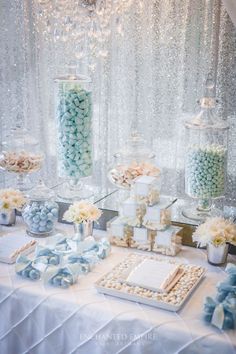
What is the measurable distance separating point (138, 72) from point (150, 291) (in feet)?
3.74

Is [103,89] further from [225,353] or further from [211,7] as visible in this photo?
[225,353]

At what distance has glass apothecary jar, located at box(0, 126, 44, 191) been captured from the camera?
2064 mm

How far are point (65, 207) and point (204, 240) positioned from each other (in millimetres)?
610

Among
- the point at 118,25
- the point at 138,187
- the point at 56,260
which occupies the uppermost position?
the point at 118,25

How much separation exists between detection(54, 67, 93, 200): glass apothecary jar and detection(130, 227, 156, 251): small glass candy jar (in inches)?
17.1

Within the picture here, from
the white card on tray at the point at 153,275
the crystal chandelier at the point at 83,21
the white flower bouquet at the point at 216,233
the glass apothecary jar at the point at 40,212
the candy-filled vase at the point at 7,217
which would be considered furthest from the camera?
the crystal chandelier at the point at 83,21

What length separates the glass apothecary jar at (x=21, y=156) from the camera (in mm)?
2064

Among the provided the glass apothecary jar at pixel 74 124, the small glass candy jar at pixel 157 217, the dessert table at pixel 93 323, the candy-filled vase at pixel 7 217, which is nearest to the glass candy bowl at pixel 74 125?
the glass apothecary jar at pixel 74 124

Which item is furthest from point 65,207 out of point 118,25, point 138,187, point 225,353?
point 225,353

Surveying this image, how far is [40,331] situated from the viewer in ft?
4.51

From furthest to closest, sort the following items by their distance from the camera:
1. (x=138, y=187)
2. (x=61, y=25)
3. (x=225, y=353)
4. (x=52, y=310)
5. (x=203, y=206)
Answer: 1. (x=61, y=25)
2. (x=203, y=206)
3. (x=138, y=187)
4. (x=52, y=310)
5. (x=225, y=353)

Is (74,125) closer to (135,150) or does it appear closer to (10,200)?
(135,150)

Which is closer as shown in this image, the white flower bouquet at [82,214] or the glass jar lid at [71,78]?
the white flower bouquet at [82,214]

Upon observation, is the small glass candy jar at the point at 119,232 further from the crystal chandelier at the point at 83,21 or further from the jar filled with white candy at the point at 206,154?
the crystal chandelier at the point at 83,21
